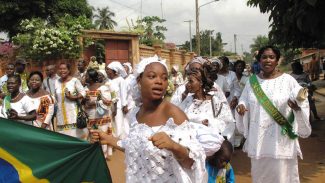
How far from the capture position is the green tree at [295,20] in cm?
534

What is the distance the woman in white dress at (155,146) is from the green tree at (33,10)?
24.1m

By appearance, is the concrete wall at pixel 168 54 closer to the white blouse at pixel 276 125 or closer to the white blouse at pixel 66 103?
the white blouse at pixel 66 103

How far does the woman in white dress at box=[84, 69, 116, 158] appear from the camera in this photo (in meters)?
7.12

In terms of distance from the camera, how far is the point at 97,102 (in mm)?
7156

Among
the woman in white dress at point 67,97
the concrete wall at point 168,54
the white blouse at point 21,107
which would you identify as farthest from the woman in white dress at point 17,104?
the concrete wall at point 168,54

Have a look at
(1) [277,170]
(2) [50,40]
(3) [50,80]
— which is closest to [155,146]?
(1) [277,170]

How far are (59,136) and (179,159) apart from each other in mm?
1354

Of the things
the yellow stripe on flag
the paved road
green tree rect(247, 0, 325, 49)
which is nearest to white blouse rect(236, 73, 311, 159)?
green tree rect(247, 0, 325, 49)

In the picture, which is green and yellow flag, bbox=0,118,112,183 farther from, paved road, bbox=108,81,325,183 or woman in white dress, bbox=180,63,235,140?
paved road, bbox=108,81,325,183

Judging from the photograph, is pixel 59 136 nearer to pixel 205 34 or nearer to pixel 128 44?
pixel 128 44

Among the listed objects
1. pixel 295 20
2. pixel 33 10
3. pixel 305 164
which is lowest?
pixel 305 164

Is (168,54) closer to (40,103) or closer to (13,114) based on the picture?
(40,103)

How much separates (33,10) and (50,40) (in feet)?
30.8

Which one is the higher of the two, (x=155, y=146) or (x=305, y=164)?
(x=155, y=146)
